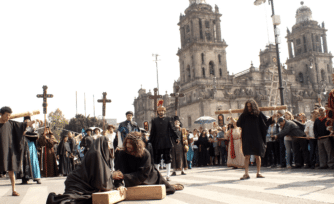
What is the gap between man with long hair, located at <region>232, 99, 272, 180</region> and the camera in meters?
8.81

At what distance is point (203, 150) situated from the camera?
1822 cm

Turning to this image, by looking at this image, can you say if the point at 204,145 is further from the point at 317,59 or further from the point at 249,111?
the point at 317,59

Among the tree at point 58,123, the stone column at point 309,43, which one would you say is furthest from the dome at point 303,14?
the tree at point 58,123

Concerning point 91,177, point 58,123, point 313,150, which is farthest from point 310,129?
point 58,123

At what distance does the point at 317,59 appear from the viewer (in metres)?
67.6

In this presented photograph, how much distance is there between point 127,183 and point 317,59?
6957 cm

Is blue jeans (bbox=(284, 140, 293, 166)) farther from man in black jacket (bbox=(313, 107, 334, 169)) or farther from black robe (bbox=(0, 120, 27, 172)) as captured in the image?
black robe (bbox=(0, 120, 27, 172))

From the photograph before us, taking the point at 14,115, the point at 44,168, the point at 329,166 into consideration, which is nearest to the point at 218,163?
the point at 329,166

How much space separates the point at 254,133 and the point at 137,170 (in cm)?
388

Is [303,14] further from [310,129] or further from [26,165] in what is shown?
[26,165]

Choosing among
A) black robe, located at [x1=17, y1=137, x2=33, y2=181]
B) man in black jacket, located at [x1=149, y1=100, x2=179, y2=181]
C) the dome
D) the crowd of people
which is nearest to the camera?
the crowd of people

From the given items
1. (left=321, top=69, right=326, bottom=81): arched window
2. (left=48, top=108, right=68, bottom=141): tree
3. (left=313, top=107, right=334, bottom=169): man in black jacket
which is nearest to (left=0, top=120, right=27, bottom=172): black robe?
(left=313, top=107, right=334, bottom=169): man in black jacket

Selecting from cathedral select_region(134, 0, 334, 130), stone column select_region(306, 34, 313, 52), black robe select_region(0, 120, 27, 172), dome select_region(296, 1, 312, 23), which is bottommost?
black robe select_region(0, 120, 27, 172)

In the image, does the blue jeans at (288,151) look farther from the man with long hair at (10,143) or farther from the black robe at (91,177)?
the man with long hair at (10,143)
